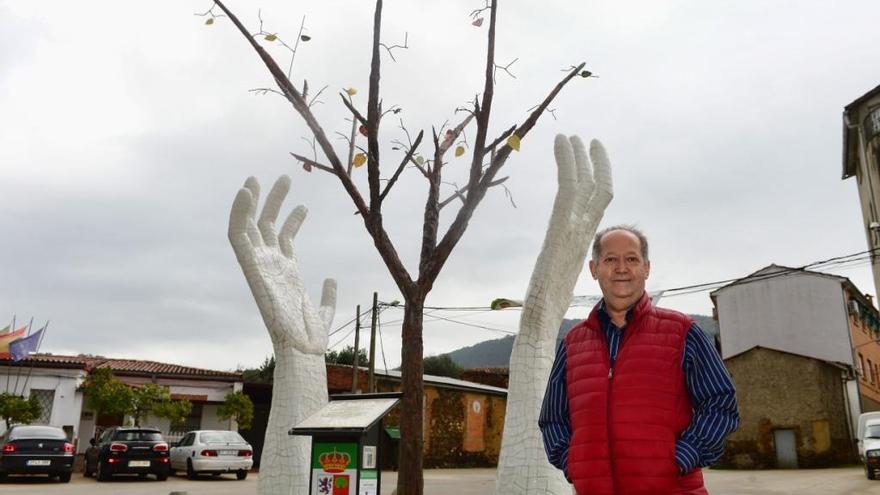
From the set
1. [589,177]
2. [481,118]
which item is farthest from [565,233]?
[481,118]

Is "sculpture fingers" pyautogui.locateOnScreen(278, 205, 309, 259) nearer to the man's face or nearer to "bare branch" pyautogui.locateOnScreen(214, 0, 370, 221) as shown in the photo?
"bare branch" pyautogui.locateOnScreen(214, 0, 370, 221)

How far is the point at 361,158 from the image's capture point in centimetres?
708

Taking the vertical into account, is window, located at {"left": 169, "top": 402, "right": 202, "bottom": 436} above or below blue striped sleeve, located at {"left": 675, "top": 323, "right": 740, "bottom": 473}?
above

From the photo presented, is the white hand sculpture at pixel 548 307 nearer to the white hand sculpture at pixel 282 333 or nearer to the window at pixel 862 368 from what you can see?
the white hand sculpture at pixel 282 333

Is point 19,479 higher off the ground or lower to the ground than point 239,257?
lower

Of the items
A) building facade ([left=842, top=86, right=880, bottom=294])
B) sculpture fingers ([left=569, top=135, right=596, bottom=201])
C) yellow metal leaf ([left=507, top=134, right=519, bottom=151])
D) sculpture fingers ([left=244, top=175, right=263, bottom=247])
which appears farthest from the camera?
building facade ([left=842, top=86, right=880, bottom=294])

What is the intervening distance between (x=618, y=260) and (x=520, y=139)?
4505 millimetres

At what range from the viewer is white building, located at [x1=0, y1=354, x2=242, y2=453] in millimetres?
21141

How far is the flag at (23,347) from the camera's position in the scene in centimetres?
2117

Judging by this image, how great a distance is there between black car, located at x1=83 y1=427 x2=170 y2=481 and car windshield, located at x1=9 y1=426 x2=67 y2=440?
1.04 meters

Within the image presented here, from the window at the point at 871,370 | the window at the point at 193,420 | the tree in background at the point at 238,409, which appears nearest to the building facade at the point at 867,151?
the window at the point at 871,370

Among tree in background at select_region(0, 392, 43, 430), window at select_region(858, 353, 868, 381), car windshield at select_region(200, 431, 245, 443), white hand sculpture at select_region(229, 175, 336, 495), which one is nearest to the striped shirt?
white hand sculpture at select_region(229, 175, 336, 495)

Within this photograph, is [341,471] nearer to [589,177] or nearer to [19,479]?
[589,177]

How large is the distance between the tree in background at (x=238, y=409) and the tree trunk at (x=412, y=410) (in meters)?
16.0
